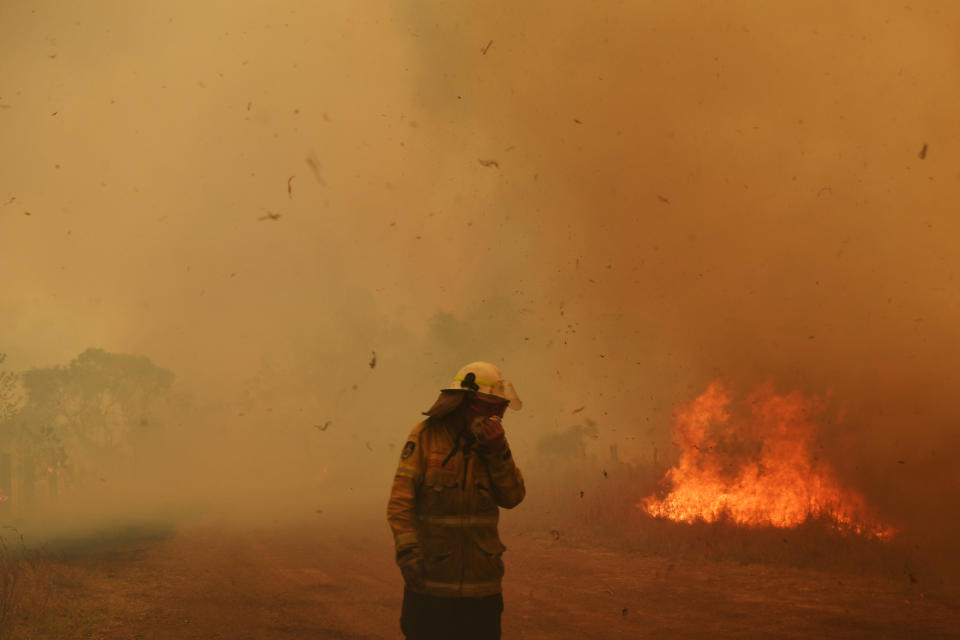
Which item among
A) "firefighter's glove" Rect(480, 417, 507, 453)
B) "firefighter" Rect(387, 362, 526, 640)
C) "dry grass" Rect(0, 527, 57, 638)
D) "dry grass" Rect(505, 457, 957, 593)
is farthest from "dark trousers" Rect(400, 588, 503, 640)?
"dry grass" Rect(505, 457, 957, 593)

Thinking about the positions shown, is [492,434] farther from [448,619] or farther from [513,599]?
[513,599]

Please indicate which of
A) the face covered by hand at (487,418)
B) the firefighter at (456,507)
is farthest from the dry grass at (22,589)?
the face covered by hand at (487,418)

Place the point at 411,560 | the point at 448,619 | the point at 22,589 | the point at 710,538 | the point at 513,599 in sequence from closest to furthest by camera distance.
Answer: the point at 411,560 < the point at 448,619 < the point at 513,599 < the point at 22,589 < the point at 710,538

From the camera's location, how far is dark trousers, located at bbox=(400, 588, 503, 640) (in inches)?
185

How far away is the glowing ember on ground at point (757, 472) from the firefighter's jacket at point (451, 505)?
1013cm

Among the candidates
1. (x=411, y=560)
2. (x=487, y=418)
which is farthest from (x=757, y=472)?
(x=411, y=560)

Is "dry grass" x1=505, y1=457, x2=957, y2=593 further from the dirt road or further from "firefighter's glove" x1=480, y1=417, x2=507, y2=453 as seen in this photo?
"firefighter's glove" x1=480, y1=417, x2=507, y2=453

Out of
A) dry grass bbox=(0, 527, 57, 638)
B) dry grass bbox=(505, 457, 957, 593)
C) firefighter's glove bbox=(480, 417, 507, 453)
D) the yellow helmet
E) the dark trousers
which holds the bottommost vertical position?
dry grass bbox=(0, 527, 57, 638)

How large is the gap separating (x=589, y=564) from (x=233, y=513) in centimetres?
1862

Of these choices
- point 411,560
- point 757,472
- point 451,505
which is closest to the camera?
point 411,560

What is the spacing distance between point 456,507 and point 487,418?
570mm

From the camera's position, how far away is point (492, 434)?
4750 mm

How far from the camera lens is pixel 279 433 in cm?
6881

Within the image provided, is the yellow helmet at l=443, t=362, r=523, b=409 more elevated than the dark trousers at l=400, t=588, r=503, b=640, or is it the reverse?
the yellow helmet at l=443, t=362, r=523, b=409
